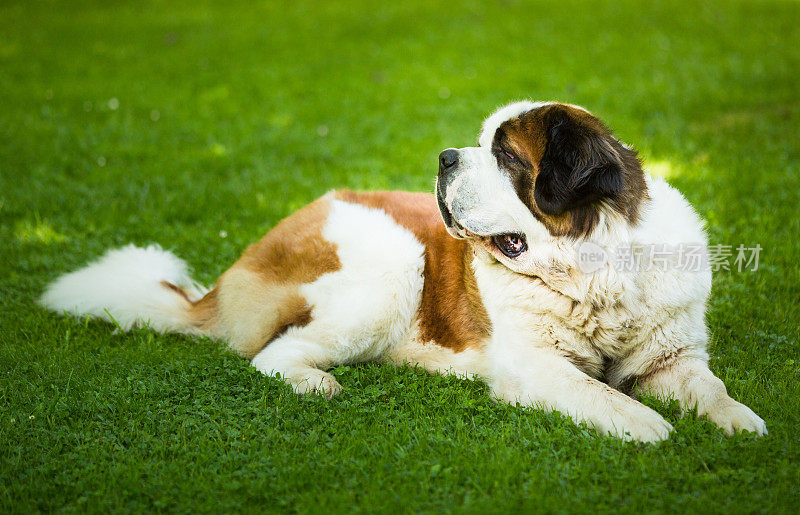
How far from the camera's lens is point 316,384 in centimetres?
321

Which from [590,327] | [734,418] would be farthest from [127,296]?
[734,418]

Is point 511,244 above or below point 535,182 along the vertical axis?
below

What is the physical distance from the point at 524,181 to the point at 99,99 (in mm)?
7438

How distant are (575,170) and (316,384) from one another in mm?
1475

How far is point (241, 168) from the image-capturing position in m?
6.81

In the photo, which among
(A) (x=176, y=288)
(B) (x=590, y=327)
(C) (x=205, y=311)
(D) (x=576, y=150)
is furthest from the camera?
(A) (x=176, y=288)

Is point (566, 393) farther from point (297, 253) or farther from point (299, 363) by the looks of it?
point (297, 253)

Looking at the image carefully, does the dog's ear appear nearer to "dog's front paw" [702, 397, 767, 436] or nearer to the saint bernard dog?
the saint bernard dog

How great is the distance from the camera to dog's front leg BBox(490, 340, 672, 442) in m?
2.69

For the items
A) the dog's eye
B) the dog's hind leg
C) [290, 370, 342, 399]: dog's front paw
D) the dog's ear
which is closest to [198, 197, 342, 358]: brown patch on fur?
the dog's hind leg

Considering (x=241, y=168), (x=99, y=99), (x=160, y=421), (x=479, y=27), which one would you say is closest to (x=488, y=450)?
(x=160, y=421)

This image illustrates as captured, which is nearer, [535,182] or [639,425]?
[639,425]

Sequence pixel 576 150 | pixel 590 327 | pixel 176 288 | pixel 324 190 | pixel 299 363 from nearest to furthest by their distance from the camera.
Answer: pixel 576 150 < pixel 590 327 < pixel 299 363 < pixel 176 288 < pixel 324 190

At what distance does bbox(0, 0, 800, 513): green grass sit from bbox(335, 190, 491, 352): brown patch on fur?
0.77 ft
